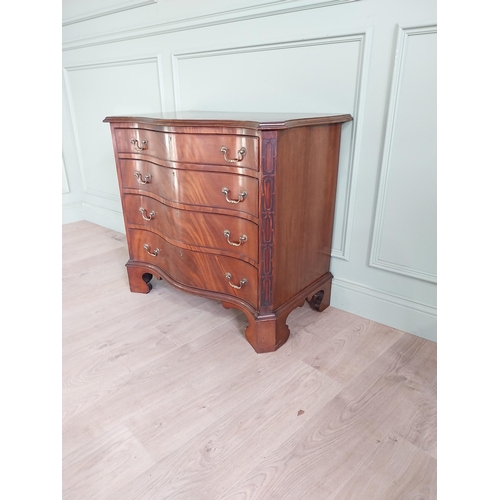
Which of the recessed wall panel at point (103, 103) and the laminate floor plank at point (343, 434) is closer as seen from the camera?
the laminate floor plank at point (343, 434)

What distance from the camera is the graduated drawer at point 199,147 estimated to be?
46.9 inches

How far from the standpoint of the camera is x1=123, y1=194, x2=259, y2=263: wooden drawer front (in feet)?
4.30

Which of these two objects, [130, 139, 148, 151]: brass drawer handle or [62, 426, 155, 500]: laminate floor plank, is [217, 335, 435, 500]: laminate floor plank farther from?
[130, 139, 148, 151]: brass drawer handle

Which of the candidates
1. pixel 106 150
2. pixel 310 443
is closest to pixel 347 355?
pixel 310 443

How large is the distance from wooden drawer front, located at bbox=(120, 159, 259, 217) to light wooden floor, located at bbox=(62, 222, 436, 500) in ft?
1.83

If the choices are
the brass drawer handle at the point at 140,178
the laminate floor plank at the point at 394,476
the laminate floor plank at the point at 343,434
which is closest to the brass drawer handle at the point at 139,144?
the brass drawer handle at the point at 140,178

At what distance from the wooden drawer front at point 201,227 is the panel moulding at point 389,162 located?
0.55m

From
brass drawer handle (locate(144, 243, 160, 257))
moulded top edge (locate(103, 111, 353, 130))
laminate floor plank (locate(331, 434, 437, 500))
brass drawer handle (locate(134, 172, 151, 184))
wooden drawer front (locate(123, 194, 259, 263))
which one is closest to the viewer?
laminate floor plank (locate(331, 434, 437, 500))

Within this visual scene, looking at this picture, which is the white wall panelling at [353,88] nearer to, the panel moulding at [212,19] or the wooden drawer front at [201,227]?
the panel moulding at [212,19]

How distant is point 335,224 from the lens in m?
1.62

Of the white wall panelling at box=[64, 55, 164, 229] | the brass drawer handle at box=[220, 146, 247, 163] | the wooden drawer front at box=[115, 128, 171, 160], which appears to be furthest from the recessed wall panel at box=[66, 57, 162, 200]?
the brass drawer handle at box=[220, 146, 247, 163]
